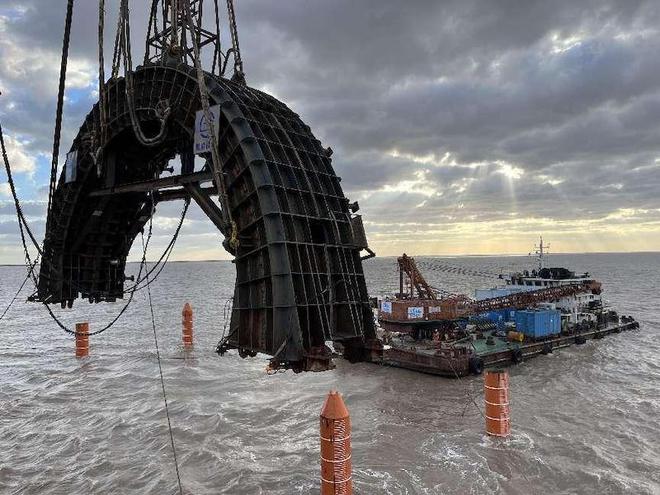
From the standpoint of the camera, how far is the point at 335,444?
1243 centimetres

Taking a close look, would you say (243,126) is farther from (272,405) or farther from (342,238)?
(272,405)

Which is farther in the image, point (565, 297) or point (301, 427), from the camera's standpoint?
point (565, 297)

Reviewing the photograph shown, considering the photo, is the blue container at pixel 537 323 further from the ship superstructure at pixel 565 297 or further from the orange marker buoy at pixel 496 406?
the orange marker buoy at pixel 496 406

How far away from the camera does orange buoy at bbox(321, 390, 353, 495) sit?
1237 cm

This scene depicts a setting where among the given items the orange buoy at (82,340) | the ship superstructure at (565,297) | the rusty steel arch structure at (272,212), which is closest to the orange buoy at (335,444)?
the rusty steel arch structure at (272,212)

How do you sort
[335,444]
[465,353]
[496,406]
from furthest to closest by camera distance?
[465,353] < [496,406] < [335,444]

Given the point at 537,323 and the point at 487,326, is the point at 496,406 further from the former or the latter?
the point at 487,326

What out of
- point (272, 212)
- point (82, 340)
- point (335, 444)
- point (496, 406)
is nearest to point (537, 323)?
point (496, 406)

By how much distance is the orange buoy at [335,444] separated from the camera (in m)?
12.4

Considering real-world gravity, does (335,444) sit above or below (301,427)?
above

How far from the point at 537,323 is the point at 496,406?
70.0ft

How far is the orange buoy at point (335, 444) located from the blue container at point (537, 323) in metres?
30.6

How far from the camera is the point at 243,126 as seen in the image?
14.4 m

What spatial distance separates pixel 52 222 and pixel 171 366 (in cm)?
1344
